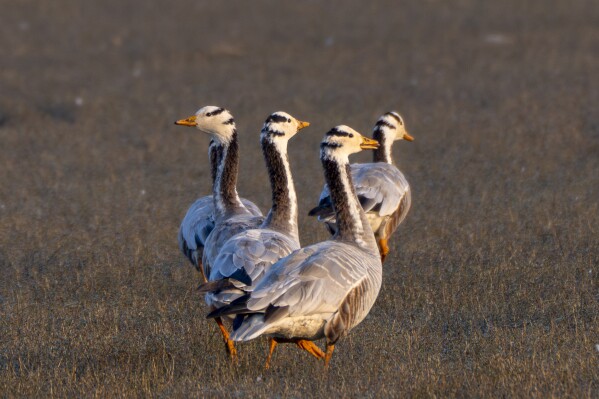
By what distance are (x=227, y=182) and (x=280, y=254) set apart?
6.60 feet

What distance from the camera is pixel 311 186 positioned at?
14086 millimetres

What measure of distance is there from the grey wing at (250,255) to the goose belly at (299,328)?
0.45 metres

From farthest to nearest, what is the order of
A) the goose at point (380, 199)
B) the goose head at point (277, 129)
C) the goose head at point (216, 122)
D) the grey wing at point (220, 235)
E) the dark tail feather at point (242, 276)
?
the goose at point (380, 199) < the goose head at point (216, 122) < the goose head at point (277, 129) < the grey wing at point (220, 235) < the dark tail feather at point (242, 276)

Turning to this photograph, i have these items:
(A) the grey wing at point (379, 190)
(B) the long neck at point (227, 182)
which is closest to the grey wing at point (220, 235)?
(B) the long neck at point (227, 182)

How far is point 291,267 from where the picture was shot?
6.72m

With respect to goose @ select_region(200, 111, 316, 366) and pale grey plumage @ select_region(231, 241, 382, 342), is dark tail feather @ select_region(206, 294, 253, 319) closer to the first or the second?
pale grey plumage @ select_region(231, 241, 382, 342)

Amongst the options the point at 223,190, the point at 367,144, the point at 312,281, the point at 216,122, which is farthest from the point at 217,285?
the point at 216,122

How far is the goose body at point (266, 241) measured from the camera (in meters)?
6.96

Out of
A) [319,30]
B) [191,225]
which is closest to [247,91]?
[319,30]

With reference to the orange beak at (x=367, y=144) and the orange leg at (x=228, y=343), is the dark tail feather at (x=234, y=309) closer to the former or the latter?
the orange leg at (x=228, y=343)

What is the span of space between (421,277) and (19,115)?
37.5ft

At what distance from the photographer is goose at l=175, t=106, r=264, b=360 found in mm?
8461

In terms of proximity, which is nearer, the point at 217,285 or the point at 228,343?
the point at 217,285

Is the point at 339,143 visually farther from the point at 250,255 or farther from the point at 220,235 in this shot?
the point at 220,235
